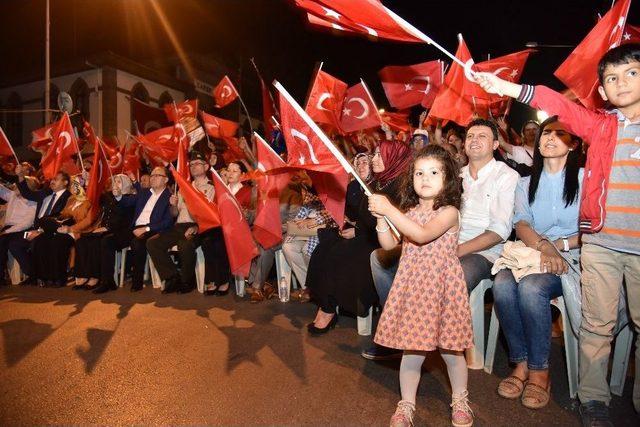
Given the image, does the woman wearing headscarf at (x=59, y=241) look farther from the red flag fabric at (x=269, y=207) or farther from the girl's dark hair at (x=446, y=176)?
the girl's dark hair at (x=446, y=176)

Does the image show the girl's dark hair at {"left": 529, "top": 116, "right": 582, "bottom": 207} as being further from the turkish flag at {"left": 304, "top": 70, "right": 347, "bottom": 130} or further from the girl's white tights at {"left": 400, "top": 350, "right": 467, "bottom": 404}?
the turkish flag at {"left": 304, "top": 70, "right": 347, "bottom": 130}

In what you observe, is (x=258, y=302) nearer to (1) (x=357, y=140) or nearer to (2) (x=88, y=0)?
(1) (x=357, y=140)

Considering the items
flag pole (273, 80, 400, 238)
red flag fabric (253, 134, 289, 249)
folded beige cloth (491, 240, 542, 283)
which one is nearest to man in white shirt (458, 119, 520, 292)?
folded beige cloth (491, 240, 542, 283)

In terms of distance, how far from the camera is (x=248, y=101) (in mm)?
29875

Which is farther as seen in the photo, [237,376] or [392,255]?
[392,255]

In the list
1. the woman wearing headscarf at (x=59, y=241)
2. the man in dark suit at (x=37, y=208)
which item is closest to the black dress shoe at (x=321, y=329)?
the woman wearing headscarf at (x=59, y=241)

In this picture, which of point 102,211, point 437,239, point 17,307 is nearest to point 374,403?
point 437,239

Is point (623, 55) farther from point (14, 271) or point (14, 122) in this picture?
point (14, 122)

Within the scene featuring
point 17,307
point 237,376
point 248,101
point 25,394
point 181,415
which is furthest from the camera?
point 248,101

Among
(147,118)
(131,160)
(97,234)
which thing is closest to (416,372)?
(97,234)

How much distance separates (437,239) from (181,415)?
195 cm

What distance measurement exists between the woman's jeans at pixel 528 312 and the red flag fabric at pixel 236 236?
3128mm

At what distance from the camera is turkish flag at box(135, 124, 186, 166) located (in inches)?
320

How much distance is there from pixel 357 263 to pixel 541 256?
170cm
